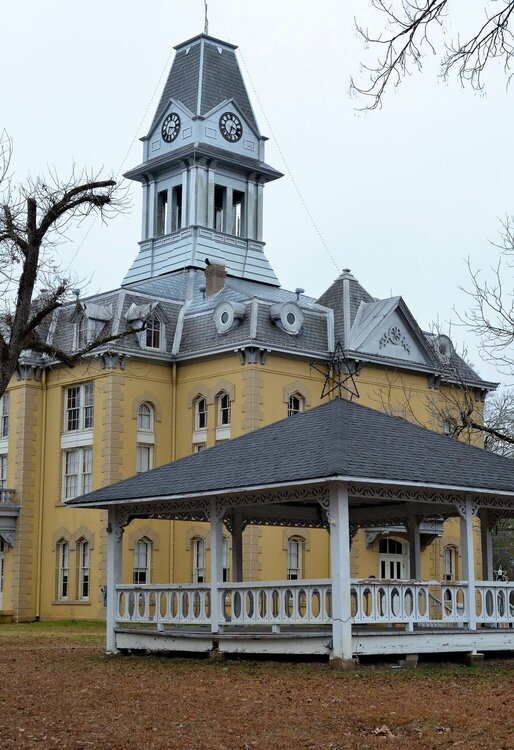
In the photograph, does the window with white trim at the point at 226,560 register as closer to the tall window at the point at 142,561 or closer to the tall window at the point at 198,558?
the tall window at the point at 198,558

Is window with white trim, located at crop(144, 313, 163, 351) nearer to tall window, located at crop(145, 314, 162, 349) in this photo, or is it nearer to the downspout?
tall window, located at crop(145, 314, 162, 349)

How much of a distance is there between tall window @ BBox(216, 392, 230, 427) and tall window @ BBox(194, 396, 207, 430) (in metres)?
0.66

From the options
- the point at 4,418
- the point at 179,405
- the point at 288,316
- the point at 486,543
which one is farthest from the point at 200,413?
the point at 486,543

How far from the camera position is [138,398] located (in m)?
43.7

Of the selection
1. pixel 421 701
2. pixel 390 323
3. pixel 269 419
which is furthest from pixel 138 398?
pixel 421 701

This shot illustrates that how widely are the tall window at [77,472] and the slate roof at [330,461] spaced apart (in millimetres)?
19026

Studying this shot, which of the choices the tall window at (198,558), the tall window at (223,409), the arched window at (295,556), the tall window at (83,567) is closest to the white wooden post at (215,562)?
the arched window at (295,556)

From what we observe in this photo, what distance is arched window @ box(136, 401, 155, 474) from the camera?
43.8m

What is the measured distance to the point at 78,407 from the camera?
1759 inches

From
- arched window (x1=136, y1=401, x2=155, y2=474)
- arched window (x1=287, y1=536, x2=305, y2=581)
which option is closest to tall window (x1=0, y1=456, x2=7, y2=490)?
arched window (x1=136, y1=401, x2=155, y2=474)

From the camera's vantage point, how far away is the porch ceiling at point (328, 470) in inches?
822

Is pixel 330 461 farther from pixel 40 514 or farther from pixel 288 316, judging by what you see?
pixel 40 514

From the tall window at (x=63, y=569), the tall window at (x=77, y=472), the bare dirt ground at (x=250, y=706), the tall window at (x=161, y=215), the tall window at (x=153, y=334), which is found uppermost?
the tall window at (x=161, y=215)

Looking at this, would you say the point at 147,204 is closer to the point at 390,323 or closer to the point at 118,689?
the point at 390,323
